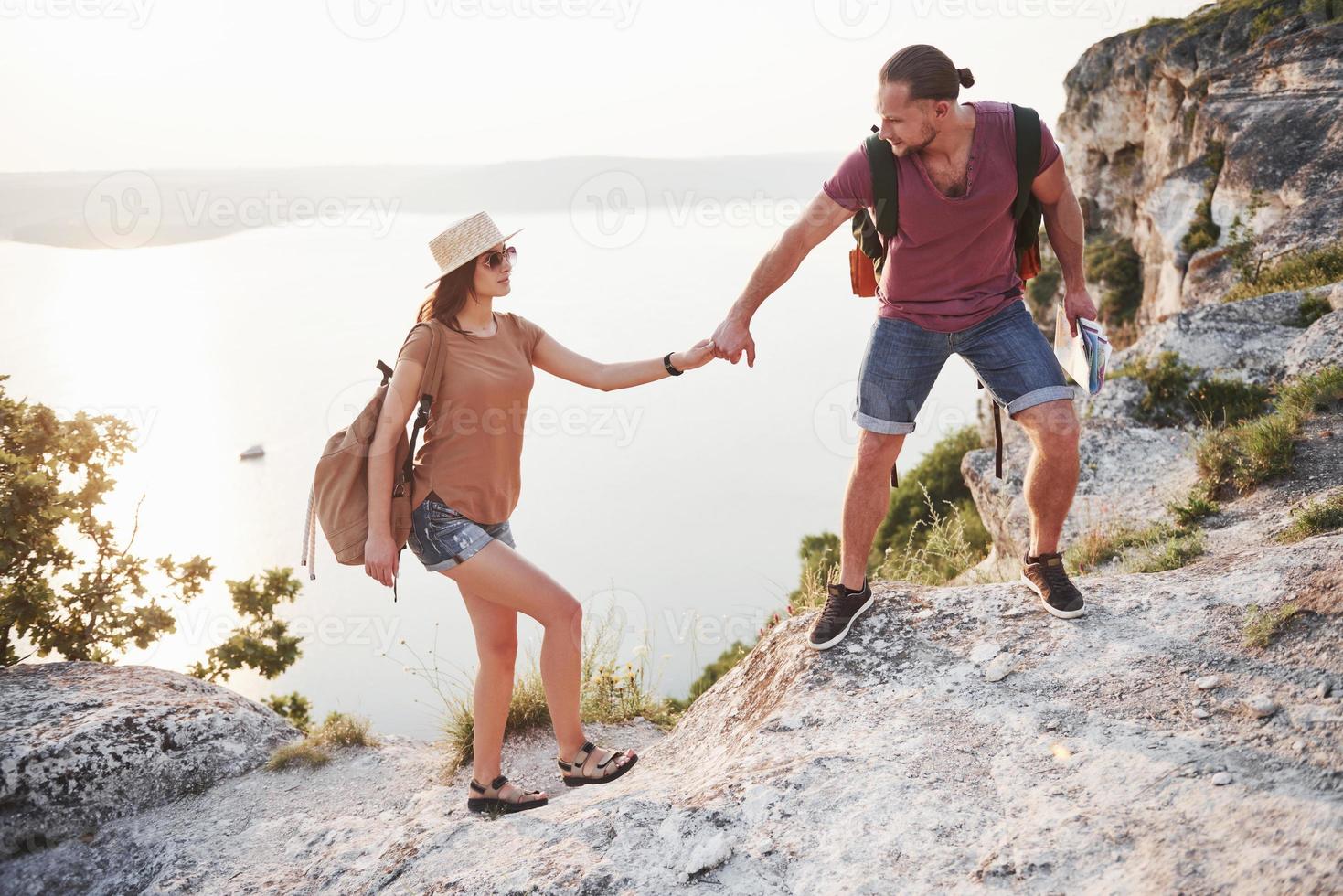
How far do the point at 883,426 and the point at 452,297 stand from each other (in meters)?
1.85

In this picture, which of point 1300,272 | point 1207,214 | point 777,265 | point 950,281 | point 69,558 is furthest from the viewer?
point 1207,214

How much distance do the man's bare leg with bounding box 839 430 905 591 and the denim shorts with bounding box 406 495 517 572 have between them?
149 centimetres

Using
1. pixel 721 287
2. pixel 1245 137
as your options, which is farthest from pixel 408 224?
pixel 1245 137

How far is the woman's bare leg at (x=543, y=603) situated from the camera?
3607 mm

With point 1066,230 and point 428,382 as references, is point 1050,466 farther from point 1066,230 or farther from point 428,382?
point 428,382

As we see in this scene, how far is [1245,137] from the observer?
15773 mm

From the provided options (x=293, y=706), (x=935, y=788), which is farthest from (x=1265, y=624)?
(x=293, y=706)

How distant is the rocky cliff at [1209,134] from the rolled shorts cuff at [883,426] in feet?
31.8

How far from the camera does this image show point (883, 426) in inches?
146

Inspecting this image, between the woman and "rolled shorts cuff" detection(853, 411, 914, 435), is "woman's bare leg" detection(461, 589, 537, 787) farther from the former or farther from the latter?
"rolled shorts cuff" detection(853, 411, 914, 435)

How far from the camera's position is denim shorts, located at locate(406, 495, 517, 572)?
3.60 m

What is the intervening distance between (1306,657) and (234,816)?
4636mm

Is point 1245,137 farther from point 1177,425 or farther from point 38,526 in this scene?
point 38,526
